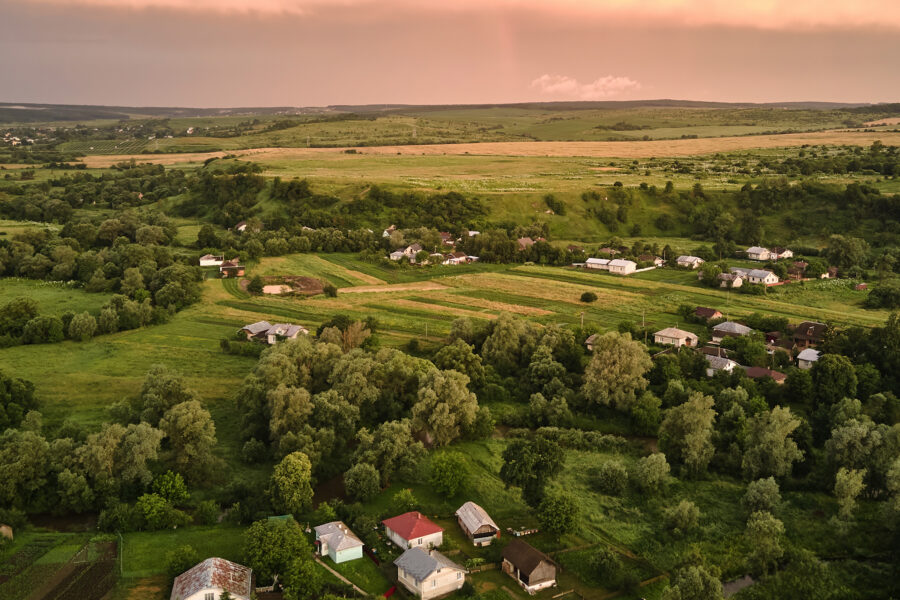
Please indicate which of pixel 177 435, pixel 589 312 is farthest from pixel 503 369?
pixel 177 435

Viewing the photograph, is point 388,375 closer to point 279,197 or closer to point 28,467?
point 28,467

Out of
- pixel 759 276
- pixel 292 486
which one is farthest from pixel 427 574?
pixel 759 276

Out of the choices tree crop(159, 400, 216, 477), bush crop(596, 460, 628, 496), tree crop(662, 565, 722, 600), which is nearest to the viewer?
tree crop(662, 565, 722, 600)

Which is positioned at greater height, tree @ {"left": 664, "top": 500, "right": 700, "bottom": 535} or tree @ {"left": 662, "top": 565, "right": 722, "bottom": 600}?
tree @ {"left": 662, "top": 565, "right": 722, "bottom": 600}

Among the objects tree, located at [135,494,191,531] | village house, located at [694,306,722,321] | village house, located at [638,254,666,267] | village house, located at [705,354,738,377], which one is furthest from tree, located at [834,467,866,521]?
village house, located at [638,254,666,267]

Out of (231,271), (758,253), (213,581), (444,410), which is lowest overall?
(213,581)

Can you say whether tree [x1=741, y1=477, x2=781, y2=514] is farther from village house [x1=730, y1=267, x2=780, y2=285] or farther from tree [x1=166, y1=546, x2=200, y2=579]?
village house [x1=730, y1=267, x2=780, y2=285]

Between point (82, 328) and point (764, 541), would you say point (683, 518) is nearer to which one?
point (764, 541)
